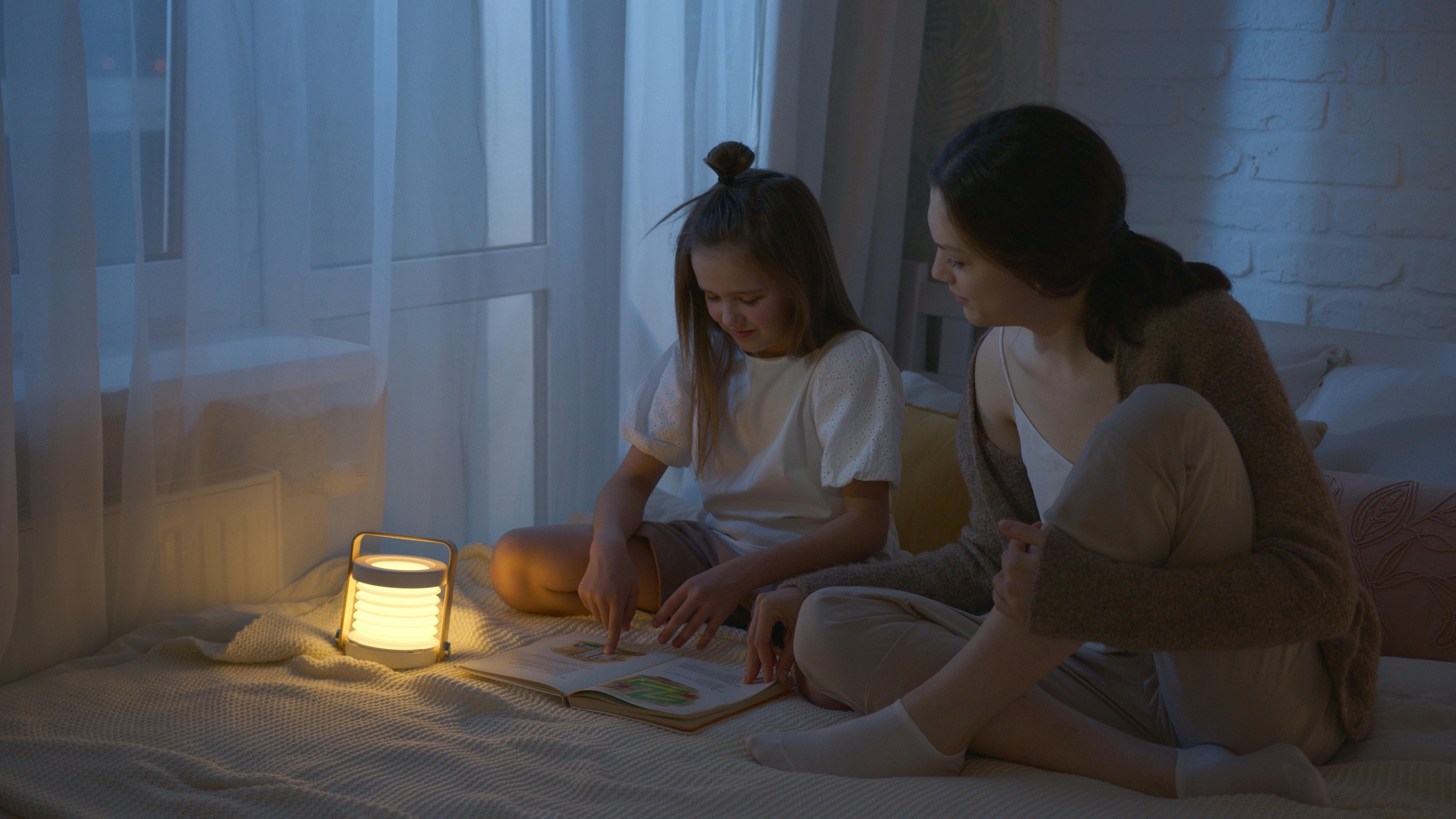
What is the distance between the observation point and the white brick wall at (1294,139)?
184 cm

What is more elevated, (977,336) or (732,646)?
(977,336)

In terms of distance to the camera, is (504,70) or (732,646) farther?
(504,70)

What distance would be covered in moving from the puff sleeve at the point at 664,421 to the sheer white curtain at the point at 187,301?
339 mm

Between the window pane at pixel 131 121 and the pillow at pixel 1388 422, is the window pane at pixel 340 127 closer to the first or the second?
the window pane at pixel 131 121

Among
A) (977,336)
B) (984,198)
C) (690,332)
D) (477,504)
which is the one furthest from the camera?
(977,336)

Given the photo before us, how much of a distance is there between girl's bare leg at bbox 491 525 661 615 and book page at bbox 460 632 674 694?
9 centimetres

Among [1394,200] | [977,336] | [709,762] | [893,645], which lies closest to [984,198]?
[893,645]

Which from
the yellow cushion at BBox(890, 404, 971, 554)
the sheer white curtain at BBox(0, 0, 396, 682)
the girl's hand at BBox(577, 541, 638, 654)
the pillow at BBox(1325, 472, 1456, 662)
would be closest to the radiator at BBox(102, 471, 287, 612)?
the sheer white curtain at BBox(0, 0, 396, 682)

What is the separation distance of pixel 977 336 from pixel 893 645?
1.39 metres

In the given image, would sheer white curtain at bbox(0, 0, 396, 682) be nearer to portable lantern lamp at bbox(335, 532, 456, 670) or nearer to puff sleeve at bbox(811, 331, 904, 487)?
portable lantern lamp at bbox(335, 532, 456, 670)

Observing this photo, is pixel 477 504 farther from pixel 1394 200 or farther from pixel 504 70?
pixel 1394 200

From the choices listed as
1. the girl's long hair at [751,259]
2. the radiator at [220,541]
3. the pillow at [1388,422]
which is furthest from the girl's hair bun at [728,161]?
the pillow at [1388,422]

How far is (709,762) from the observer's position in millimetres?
1086

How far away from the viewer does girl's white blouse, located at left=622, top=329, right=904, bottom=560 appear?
1.46 meters
